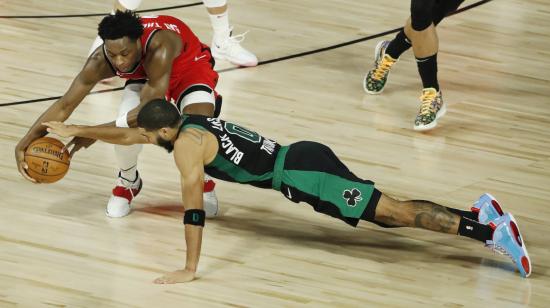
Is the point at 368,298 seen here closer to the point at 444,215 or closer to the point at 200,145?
the point at 444,215

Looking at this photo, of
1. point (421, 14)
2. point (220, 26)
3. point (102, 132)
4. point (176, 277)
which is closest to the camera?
point (176, 277)

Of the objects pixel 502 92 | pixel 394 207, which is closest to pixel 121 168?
pixel 394 207

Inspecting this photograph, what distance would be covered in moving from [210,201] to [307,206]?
0.58 metres

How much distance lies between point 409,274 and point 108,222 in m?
1.49

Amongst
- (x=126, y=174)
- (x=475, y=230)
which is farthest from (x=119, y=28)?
(x=475, y=230)

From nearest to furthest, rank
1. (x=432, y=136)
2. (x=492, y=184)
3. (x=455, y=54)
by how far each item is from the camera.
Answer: (x=492, y=184), (x=432, y=136), (x=455, y=54)

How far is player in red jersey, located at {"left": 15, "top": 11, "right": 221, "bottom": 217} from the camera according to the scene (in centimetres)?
576

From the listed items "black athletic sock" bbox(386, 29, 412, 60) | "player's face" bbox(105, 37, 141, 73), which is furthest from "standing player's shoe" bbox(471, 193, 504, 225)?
"black athletic sock" bbox(386, 29, 412, 60)

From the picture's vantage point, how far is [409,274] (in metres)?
5.61

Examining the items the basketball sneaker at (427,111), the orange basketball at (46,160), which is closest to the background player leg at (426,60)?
the basketball sneaker at (427,111)

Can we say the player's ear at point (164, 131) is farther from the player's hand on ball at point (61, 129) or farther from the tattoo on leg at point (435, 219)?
the tattoo on leg at point (435, 219)

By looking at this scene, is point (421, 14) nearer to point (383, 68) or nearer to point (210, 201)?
point (383, 68)

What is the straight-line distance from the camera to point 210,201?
6.14 metres

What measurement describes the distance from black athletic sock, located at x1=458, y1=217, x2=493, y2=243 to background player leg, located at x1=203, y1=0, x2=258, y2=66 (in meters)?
3.32
